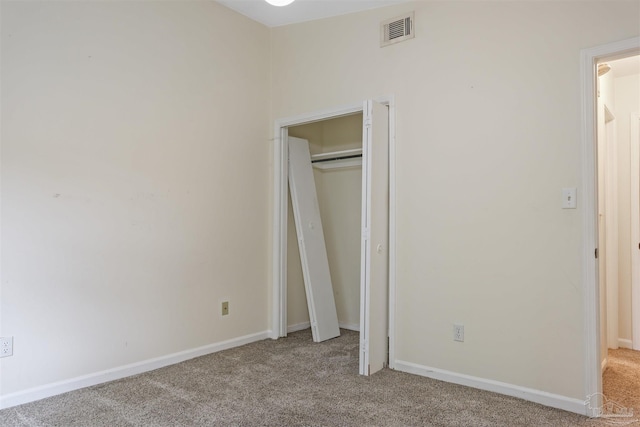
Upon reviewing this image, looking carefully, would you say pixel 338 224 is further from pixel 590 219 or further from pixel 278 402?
pixel 590 219

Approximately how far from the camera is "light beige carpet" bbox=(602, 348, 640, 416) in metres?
2.59

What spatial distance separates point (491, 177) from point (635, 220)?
195 centimetres

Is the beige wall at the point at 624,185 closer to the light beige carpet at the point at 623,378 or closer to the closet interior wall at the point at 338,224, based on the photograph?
the light beige carpet at the point at 623,378

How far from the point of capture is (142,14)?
309cm

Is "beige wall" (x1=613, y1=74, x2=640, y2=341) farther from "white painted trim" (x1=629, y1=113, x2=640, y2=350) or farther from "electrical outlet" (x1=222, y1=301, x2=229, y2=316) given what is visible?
"electrical outlet" (x1=222, y1=301, x2=229, y2=316)

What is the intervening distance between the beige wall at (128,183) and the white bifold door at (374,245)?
124cm

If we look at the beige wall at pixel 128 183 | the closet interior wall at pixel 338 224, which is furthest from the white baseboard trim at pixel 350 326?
the beige wall at pixel 128 183

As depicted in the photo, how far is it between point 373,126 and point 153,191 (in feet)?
5.43

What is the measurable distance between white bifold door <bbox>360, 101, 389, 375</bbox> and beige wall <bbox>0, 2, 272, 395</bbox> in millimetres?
1236

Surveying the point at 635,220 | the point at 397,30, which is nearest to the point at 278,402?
the point at 397,30

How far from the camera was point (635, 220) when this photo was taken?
3762 mm

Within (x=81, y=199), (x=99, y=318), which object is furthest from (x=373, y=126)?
(x=99, y=318)

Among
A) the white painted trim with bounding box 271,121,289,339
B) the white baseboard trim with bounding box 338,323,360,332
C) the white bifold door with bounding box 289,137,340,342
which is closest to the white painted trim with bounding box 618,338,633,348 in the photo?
the white baseboard trim with bounding box 338,323,360,332

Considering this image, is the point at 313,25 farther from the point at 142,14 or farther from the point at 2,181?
the point at 2,181
